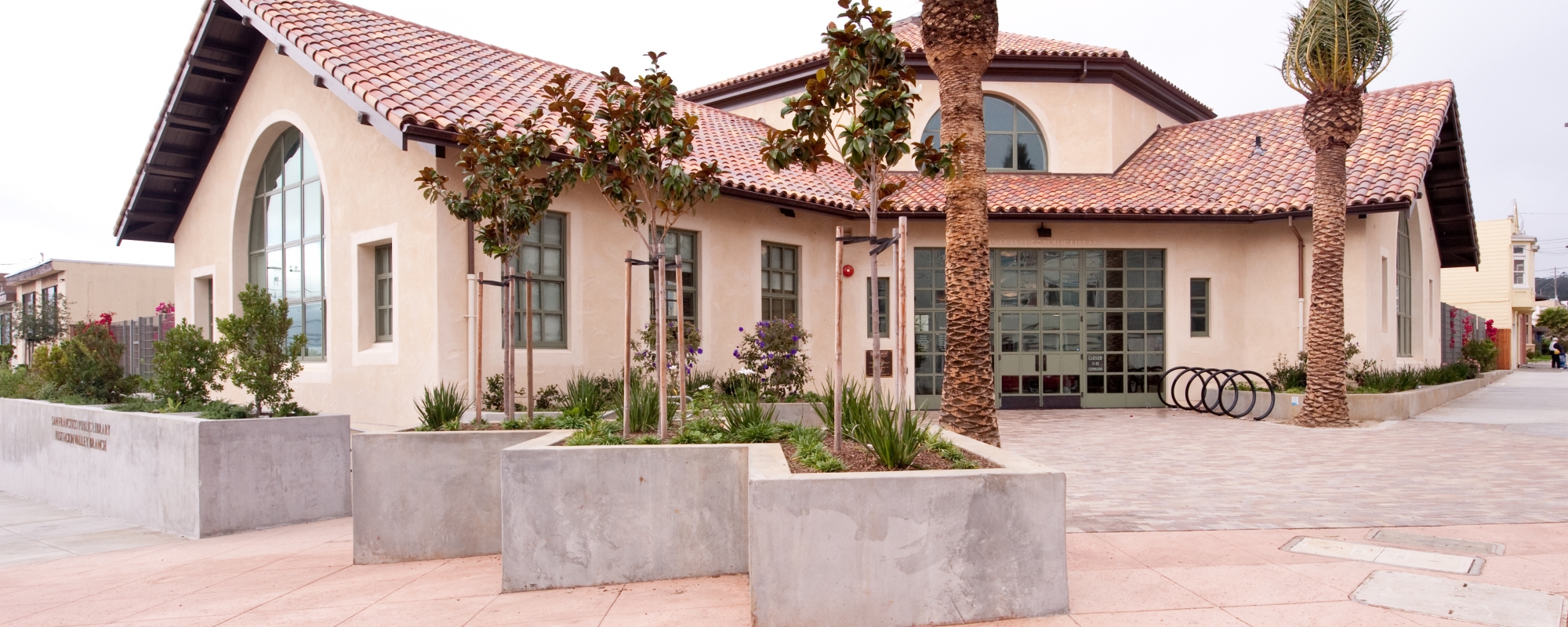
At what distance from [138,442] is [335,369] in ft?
7.74

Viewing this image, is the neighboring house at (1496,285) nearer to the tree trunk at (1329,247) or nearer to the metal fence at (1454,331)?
the metal fence at (1454,331)

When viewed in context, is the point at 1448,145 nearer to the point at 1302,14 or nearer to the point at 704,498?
the point at 1302,14

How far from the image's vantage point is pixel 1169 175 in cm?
1683

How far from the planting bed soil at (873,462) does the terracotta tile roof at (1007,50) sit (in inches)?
455

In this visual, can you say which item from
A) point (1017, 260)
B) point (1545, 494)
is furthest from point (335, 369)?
point (1545, 494)

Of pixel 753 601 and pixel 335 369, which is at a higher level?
pixel 335 369

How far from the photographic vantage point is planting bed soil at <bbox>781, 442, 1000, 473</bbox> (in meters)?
5.10

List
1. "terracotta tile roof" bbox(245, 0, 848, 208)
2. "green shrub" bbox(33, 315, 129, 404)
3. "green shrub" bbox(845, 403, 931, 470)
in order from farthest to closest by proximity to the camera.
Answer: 1. "green shrub" bbox(33, 315, 129, 404)
2. "terracotta tile roof" bbox(245, 0, 848, 208)
3. "green shrub" bbox(845, 403, 931, 470)

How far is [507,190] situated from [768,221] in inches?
246

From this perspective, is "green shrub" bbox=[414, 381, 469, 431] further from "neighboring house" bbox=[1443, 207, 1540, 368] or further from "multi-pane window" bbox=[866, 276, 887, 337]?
"neighboring house" bbox=[1443, 207, 1540, 368]

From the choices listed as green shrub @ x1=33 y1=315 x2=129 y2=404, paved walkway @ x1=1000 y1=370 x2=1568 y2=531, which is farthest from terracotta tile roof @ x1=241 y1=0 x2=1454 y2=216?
green shrub @ x1=33 y1=315 x2=129 y2=404

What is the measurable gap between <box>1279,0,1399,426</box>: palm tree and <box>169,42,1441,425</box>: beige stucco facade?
6.79 feet

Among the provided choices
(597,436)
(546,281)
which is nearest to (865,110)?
(597,436)

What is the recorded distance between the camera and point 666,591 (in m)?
5.38
